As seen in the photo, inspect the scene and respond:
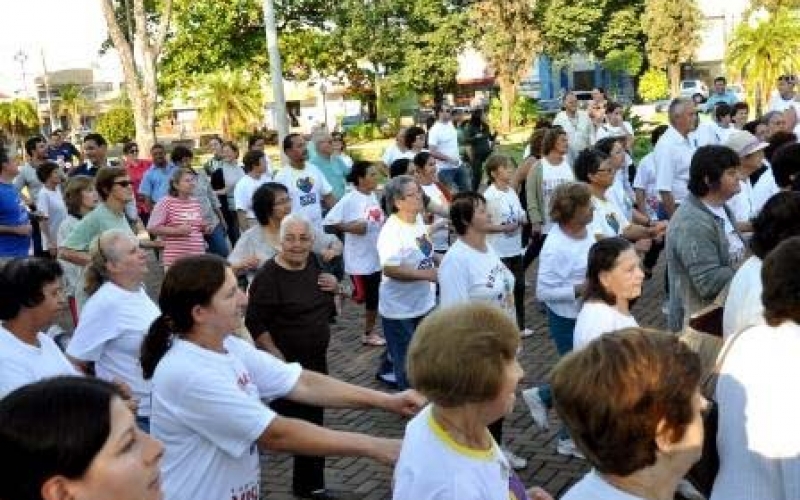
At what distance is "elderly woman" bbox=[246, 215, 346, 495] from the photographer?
4.96m

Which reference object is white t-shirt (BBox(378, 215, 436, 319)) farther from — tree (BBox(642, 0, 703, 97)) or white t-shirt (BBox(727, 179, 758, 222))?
tree (BBox(642, 0, 703, 97))

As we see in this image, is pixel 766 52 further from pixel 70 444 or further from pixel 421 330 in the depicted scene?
pixel 70 444

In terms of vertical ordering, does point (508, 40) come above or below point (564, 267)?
above

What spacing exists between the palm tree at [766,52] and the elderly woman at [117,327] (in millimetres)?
23767

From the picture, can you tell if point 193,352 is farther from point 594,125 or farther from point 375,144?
point 375,144

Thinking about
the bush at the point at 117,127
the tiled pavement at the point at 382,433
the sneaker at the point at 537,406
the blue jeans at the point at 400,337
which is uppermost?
the bush at the point at 117,127

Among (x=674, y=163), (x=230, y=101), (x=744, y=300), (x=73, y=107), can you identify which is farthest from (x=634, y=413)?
(x=73, y=107)

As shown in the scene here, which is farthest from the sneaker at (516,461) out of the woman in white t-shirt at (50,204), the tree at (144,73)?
the tree at (144,73)

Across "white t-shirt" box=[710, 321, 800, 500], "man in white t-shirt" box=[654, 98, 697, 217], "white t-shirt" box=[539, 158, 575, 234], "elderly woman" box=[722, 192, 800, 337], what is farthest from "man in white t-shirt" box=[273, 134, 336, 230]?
"white t-shirt" box=[710, 321, 800, 500]

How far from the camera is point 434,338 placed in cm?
247

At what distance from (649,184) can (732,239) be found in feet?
12.8

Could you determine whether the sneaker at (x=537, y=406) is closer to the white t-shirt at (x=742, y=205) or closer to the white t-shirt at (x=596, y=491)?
the white t-shirt at (x=742, y=205)

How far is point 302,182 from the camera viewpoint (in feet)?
29.6

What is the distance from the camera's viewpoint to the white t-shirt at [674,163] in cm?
839
